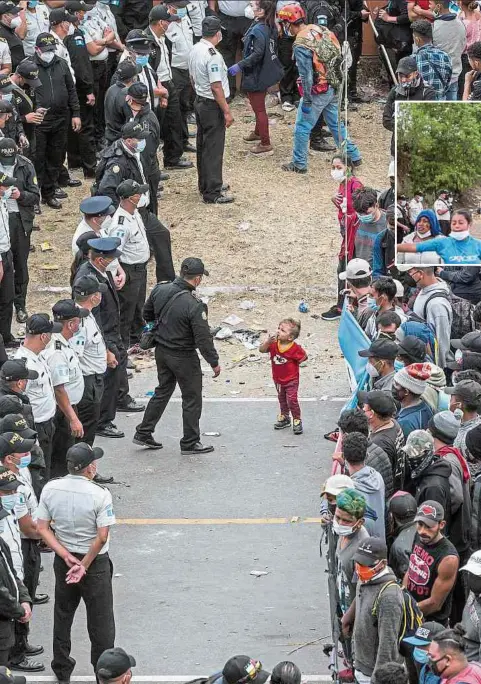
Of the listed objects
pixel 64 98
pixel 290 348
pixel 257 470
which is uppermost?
pixel 64 98

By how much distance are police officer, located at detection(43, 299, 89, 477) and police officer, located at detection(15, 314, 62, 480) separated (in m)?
0.12

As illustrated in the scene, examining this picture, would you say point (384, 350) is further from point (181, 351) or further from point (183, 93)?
point (183, 93)

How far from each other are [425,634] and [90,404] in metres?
4.64

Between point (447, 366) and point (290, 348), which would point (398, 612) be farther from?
point (290, 348)

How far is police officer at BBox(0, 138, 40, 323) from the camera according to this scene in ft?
44.5

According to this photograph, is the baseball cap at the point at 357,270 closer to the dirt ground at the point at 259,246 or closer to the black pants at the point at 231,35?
the dirt ground at the point at 259,246

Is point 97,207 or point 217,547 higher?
point 97,207

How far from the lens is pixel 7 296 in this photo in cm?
1370

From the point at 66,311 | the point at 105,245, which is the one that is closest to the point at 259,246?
the point at 105,245

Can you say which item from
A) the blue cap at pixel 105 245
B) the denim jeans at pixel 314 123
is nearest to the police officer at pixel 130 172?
the blue cap at pixel 105 245

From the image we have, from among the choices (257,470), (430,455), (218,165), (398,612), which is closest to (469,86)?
(218,165)

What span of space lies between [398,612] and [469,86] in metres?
8.72

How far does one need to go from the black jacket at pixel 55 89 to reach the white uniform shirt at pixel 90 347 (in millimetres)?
5266

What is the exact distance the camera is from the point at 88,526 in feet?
28.6
